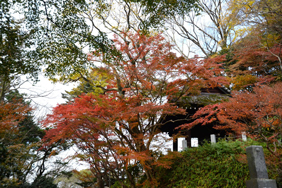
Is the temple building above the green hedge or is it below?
above

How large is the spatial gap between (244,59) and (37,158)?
13664 millimetres

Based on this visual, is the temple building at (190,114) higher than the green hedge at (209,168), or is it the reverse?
the temple building at (190,114)

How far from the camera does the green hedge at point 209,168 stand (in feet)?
18.7

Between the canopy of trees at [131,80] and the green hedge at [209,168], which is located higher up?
the canopy of trees at [131,80]

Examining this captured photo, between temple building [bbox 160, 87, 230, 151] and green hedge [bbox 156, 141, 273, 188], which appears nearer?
green hedge [bbox 156, 141, 273, 188]

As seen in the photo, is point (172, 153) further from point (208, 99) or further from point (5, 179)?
point (5, 179)

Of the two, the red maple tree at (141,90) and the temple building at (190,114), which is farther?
the temple building at (190,114)

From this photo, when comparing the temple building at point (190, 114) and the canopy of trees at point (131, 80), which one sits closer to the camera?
the canopy of trees at point (131, 80)

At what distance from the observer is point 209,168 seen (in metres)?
6.40

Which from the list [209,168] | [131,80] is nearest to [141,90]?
[131,80]

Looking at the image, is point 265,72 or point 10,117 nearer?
point 10,117

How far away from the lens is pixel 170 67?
20.9 feet

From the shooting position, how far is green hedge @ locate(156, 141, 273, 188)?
571cm

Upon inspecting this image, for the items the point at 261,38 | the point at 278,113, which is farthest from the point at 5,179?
the point at 261,38
